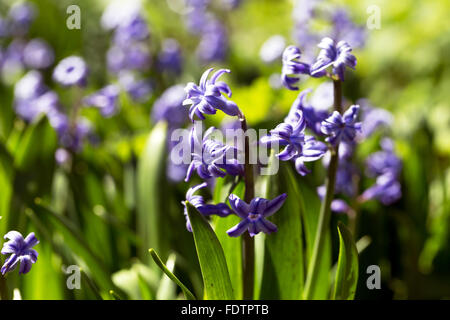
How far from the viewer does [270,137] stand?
122 cm

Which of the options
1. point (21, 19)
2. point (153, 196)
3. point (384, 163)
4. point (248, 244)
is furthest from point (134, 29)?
point (248, 244)

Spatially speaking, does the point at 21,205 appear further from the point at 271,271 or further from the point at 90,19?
the point at 90,19

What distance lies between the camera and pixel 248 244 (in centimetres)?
136

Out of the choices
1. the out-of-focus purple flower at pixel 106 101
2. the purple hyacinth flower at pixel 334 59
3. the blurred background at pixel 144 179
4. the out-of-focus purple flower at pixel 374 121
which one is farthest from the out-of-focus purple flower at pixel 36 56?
the purple hyacinth flower at pixel 334 59

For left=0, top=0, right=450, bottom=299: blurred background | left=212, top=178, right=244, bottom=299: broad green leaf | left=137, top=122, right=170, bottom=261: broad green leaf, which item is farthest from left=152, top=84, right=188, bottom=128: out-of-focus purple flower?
left=212, top=178, right=244, bottom=299: broad green leaf

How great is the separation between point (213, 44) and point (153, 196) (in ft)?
5.85

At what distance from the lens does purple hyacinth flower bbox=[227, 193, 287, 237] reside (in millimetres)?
1178

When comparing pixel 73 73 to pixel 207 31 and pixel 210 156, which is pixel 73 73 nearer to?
pixel 210 156

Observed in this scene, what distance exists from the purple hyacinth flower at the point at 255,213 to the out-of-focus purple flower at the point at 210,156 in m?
0.09

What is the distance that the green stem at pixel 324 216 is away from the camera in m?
1.34

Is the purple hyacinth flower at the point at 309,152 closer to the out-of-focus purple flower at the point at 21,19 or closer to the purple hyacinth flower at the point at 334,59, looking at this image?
the purple hyacinth flower at the point at 334,59

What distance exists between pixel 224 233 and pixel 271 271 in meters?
0.22

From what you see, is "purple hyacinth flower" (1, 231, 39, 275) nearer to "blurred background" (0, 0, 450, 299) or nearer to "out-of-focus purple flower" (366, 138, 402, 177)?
"blurred background" (0, 0, 450, 299)

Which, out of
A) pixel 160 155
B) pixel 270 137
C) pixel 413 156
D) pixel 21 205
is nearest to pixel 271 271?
pixel 270 137
